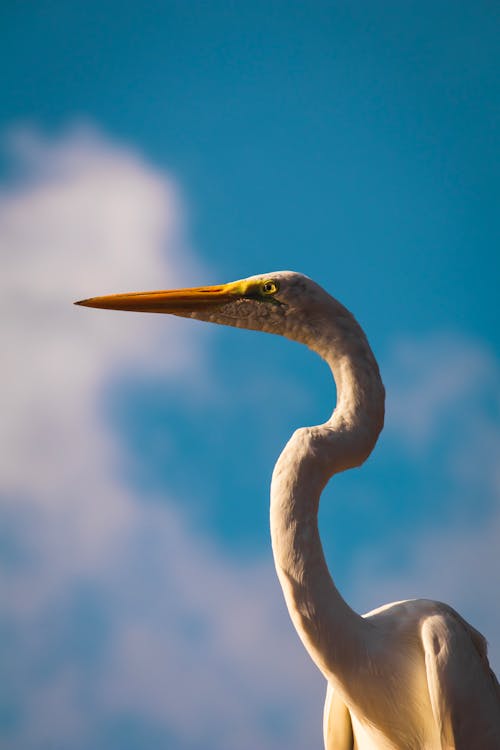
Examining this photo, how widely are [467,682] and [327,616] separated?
0.46 meters

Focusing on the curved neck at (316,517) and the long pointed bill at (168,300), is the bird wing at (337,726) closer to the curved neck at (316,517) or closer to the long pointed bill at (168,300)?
the curved neck at (316,517)

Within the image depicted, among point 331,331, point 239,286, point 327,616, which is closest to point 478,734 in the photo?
point 327,616

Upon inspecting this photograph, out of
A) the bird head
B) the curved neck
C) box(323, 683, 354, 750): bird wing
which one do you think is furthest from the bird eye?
box(323, 683, 354, 750): bird wing

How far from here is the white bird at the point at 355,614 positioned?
7.44 ft

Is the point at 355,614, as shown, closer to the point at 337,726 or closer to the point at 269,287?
the point at 337,726

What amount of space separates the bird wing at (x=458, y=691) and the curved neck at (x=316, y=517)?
21 cm

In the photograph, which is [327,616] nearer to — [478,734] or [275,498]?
[275,498]

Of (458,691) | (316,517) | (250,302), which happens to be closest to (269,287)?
(250,302)

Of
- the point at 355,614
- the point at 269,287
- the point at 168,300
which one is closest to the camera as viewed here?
the point at 355,614

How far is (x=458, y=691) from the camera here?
2.27 m

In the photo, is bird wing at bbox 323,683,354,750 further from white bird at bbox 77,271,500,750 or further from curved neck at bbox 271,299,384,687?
curved neck at bbox 271,299,384,687

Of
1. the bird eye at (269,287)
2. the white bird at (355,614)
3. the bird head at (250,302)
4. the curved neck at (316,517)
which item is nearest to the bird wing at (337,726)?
the white bird at (355,614)

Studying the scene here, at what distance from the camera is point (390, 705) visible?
2.36 meters

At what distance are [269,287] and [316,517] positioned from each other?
777 mm
